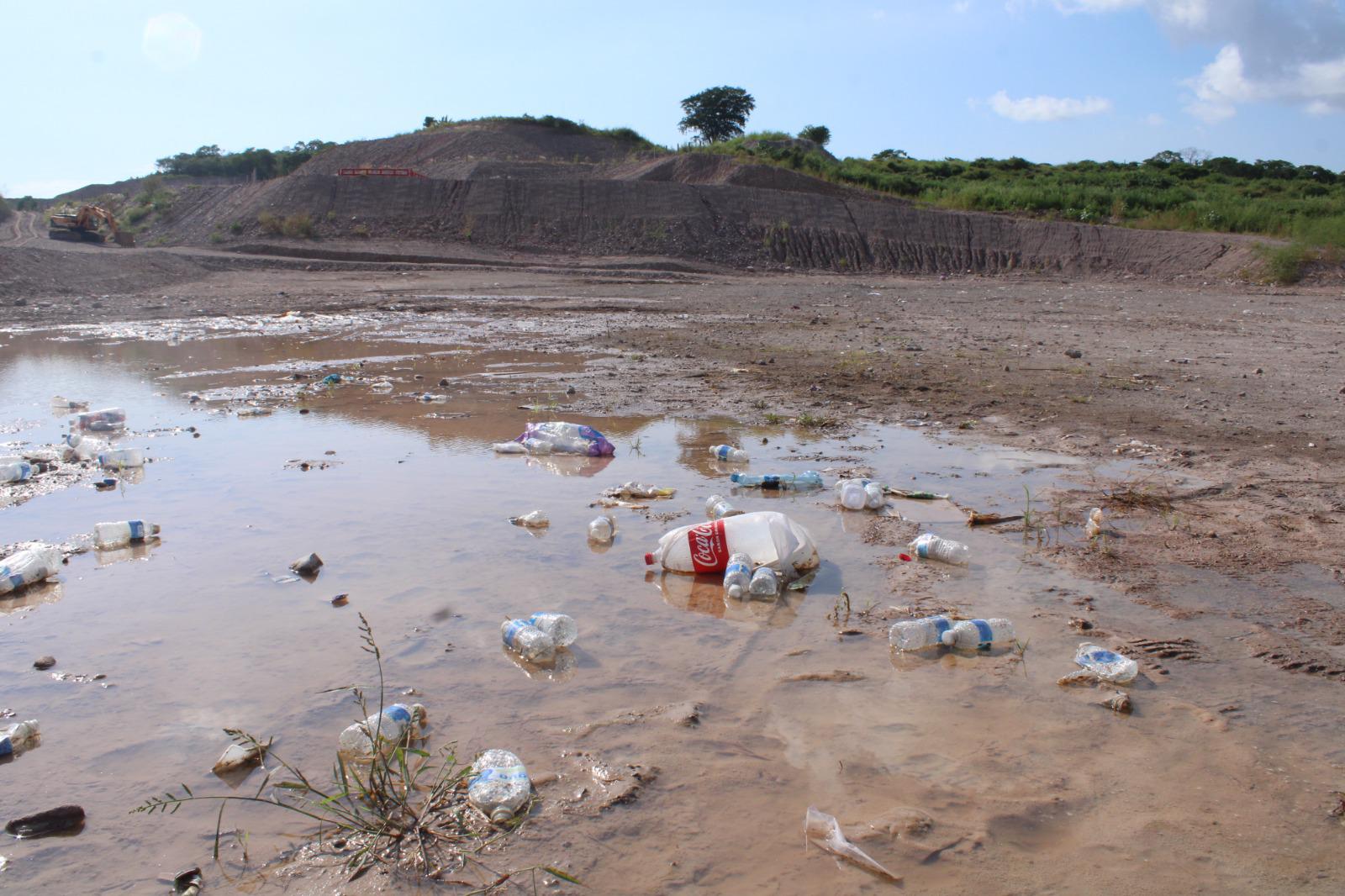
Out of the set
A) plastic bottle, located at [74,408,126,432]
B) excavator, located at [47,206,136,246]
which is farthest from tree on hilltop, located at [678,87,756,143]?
plastic bottle, located at [74,408,126,432]

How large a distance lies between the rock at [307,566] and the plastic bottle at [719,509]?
186 cm

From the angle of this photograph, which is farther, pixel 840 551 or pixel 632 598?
pixel 840 551

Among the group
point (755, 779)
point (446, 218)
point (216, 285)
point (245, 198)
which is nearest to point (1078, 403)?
point (755, 779)

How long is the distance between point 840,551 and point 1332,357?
315 inches

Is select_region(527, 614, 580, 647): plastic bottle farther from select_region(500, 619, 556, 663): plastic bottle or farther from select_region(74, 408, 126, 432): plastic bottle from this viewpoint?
select_region(74, 408, 126, 432): plastic bottle

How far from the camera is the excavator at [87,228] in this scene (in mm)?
27969

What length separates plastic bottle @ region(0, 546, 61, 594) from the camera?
12.4 ft

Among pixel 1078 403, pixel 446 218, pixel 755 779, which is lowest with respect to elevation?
pixel 755 779

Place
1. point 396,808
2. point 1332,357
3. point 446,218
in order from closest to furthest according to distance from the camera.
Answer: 1. point 396,808
2. point 1332,357
3. point 446,218

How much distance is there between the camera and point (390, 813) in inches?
89.0

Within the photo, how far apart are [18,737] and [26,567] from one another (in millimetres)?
1481

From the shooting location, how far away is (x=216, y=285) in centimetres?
1850

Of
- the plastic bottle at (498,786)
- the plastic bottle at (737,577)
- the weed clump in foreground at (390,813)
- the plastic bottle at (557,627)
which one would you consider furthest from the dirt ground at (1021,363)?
the weed clump in foreground at (390,813)

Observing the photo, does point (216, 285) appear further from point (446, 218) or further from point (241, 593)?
point (241, 593)
